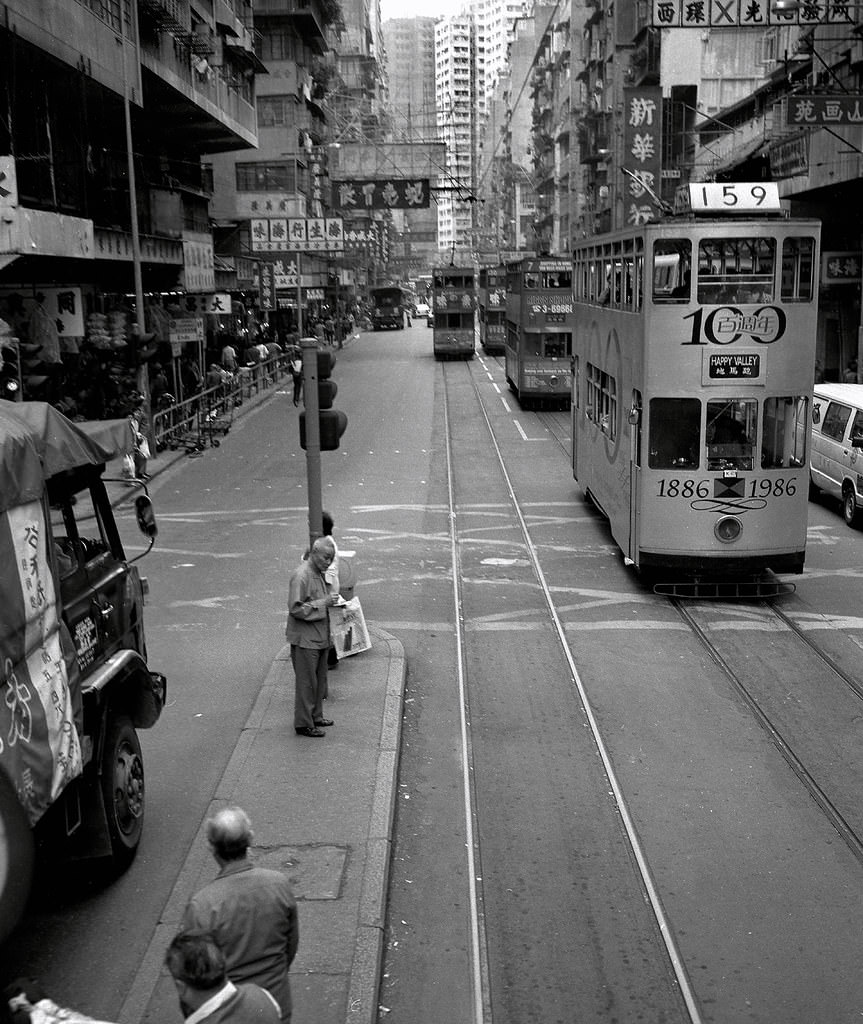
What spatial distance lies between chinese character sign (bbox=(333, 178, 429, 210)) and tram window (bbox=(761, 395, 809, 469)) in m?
27.8

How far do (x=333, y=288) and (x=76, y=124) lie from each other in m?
52.4

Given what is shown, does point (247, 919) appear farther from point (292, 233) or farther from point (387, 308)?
point (387, 308)

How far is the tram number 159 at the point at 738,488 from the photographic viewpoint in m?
14.2

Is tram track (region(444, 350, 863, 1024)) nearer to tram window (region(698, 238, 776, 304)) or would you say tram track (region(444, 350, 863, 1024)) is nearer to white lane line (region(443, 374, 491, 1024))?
white lane line (region(443, 374, 491, 1024))

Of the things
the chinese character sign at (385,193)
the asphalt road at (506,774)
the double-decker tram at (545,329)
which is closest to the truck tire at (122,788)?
the asphalt road at (506,774)

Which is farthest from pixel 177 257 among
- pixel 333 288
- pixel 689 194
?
pixel 333 288

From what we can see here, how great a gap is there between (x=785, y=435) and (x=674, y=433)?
4.11 feet

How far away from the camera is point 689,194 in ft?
46.4

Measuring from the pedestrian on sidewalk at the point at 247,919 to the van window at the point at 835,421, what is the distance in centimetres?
1667

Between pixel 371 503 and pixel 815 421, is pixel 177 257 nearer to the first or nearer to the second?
pixel 371 503

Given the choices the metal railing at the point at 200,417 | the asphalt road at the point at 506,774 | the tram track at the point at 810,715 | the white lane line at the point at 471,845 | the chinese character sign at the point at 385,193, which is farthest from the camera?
the chinese character sign at the point at 385,193

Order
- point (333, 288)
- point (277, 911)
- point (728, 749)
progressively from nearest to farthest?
point (277, 911) → point (728, 749) → point (333, 288)

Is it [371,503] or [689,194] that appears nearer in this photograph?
[689,194]

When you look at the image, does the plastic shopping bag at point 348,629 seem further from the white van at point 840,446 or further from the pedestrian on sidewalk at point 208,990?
the white van at point 840,446
